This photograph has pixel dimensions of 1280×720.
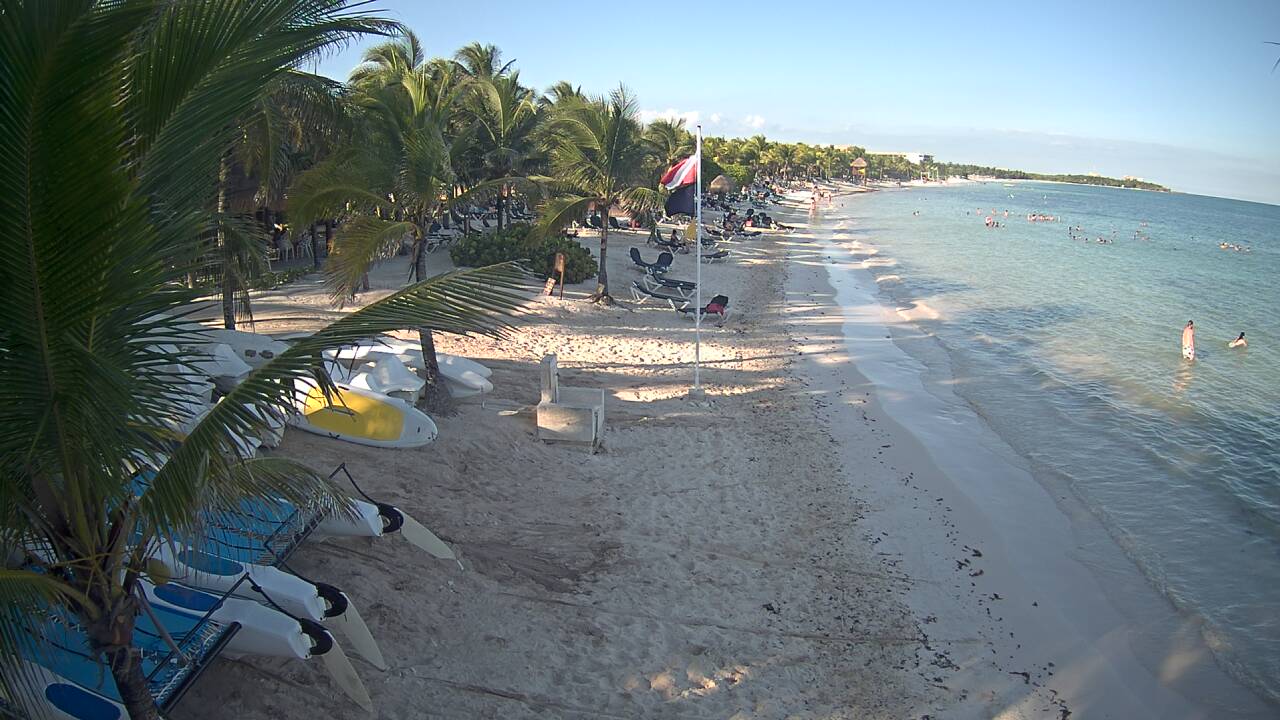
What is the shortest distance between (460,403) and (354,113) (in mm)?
3663

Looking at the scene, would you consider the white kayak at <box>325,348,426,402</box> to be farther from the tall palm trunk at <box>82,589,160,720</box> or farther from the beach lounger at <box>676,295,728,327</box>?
the beach lounger at <box>676,295,728,327</box>

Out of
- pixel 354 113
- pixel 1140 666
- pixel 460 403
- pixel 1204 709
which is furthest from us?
pixel 460 403

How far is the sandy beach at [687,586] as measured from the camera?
16.9 ft

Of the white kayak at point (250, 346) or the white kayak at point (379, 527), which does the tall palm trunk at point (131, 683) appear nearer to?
the white kayak at point (379, 527)

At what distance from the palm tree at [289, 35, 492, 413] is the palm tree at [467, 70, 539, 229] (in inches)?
421

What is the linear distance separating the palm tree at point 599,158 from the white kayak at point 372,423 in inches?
297

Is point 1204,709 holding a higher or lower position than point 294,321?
lower

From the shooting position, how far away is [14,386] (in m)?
2.38

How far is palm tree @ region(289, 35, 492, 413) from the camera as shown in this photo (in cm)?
778

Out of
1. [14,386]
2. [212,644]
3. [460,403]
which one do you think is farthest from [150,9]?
[460,403]

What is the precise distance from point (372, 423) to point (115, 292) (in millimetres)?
5796

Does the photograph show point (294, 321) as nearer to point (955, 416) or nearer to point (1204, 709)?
point (955, 416)

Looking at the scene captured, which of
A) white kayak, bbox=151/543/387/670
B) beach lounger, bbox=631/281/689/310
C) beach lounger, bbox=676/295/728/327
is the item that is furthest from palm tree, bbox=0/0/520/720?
beach lounger, bbox=631/281/689/310

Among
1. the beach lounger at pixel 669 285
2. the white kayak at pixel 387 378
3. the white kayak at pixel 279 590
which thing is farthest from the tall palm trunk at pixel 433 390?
the beach lounger at pixel 669 285
